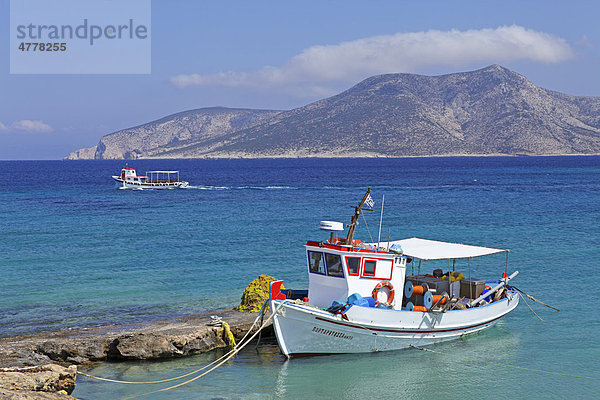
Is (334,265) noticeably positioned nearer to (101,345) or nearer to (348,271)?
(348,271)

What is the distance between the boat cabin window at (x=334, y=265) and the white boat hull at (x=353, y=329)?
1556mm

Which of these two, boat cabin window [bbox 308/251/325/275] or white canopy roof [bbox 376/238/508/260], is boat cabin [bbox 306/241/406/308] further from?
white canopy roof [bbox 376/238/508/260]

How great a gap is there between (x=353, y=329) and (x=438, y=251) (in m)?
5.22

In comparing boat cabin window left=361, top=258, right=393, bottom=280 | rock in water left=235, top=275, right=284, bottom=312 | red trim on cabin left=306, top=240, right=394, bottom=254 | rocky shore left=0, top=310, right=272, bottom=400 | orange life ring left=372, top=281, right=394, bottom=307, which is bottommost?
rocky shore left=0, top=310, right=272, bottom=400

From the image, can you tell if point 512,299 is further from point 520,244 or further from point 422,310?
point 520,244

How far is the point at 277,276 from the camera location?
3397cm

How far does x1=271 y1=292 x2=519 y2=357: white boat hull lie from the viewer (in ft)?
68.8

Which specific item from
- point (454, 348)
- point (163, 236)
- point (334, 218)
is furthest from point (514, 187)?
point (454, 348)

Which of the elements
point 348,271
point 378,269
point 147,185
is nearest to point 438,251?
point 378,269

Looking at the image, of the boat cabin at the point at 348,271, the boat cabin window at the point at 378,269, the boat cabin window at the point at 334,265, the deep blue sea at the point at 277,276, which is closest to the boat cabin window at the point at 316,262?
the boat cabin at the point at 348,271

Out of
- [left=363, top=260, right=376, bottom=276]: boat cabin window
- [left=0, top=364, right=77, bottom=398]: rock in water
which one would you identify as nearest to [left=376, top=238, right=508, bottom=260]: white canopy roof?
[left=363, top=260, right=376, bottom=276]: boat cabin window

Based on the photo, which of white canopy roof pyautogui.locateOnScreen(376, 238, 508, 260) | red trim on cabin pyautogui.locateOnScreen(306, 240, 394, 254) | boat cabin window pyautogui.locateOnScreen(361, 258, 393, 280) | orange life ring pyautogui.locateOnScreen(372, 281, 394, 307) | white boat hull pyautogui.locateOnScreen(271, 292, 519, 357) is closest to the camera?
white boat hull pyautogui.locateOnScreen(271, 292, 519, 357)

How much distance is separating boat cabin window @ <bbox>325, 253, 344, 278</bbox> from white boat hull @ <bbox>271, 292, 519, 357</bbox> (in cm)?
156

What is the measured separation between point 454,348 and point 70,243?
31.5m
